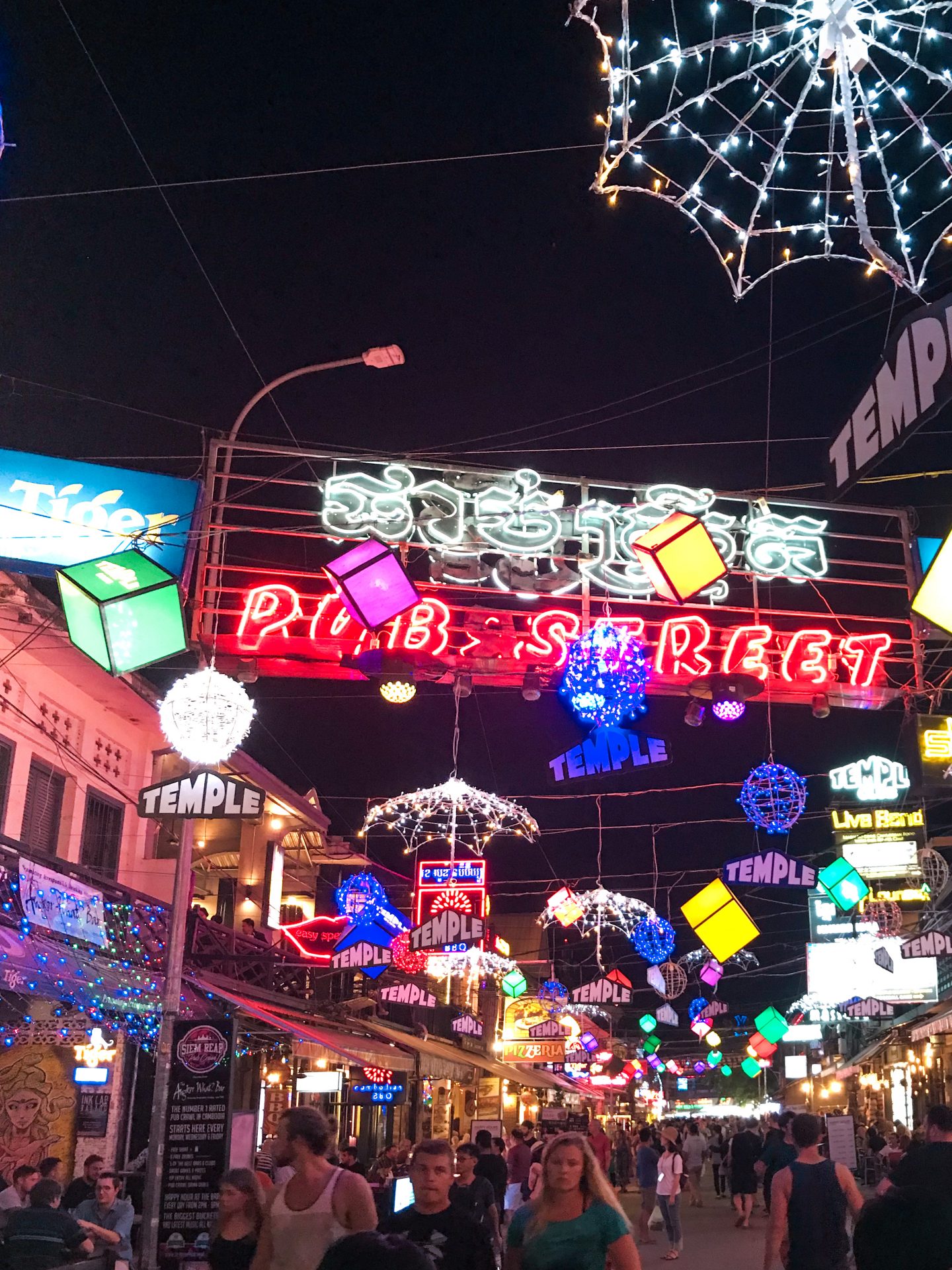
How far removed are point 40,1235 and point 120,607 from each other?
4902mm

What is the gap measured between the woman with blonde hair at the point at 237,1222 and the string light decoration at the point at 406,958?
875 inches

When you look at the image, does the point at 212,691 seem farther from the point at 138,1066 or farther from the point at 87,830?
the point at 138,1066

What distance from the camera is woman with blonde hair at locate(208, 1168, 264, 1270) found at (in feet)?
19.1

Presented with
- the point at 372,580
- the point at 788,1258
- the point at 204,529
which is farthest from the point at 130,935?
the point at 788,1258

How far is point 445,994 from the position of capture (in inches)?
1670

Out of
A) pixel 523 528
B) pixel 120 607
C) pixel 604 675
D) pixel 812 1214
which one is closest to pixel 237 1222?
pixel 812 1214

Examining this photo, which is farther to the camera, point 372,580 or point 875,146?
point 372,580

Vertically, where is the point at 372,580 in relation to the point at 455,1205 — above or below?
above

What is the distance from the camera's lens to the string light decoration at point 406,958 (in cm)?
2877

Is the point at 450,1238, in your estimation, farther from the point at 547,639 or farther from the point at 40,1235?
the point at 547,639

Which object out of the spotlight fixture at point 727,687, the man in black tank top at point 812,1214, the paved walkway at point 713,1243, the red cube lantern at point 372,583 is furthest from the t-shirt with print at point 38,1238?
the spotlight fixture at point 727,687

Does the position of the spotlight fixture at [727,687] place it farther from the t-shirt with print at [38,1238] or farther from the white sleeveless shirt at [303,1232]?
the white sleeveless shirt at [303,1232]

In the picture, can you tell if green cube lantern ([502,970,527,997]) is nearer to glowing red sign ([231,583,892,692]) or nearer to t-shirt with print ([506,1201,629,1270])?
glowing red sign ([231,583,892,692])

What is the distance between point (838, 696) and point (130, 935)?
1104 centimetres
